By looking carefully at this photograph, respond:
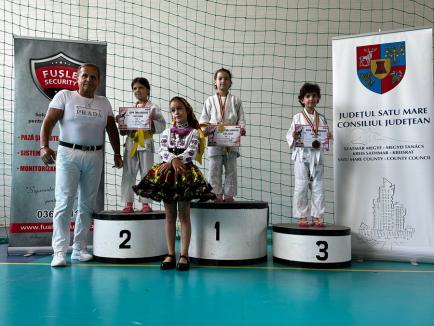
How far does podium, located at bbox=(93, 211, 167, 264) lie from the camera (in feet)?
10.6

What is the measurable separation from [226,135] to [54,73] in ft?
6.19

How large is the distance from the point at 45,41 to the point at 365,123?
10.6ft

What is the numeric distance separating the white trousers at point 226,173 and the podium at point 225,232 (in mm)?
289

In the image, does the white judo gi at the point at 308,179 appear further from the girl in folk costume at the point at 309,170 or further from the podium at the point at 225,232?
the podium at the point at 225,232

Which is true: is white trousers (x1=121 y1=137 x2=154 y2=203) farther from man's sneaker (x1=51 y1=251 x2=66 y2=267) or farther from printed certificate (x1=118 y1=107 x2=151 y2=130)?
man's sneaker (x1=51 y1=251 x2=66 y2=267)

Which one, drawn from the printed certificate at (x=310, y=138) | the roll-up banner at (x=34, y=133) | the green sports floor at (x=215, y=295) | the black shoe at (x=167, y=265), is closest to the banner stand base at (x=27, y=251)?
the roll-up banner at (x=34, y=133)

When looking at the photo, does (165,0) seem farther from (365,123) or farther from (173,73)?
(365,123)

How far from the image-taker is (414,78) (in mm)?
3432

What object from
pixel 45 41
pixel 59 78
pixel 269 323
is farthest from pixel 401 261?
pixel 45 41

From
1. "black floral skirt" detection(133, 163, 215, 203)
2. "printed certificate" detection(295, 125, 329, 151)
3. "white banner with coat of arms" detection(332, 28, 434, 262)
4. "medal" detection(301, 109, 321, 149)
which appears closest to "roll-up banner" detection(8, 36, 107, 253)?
"black floral skirt" detection(133, 163, 215, 203)

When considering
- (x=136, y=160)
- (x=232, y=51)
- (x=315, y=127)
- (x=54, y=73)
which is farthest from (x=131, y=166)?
(x=232, y=51)

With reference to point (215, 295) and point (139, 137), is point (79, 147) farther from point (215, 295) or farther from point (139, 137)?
point (215, 295)

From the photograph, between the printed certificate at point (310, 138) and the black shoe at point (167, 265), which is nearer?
the black shoe at point (167, 265)

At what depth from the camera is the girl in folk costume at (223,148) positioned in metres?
3.46
